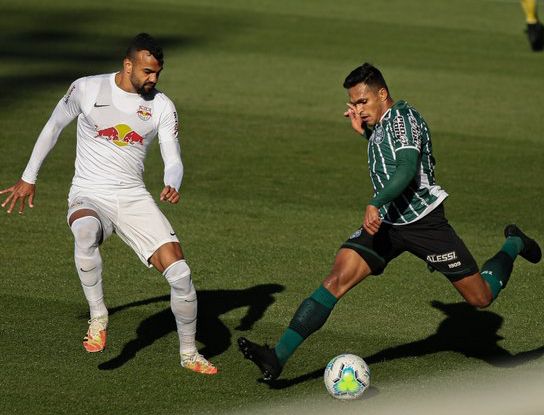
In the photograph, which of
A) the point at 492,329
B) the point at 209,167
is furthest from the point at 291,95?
the point at 492,329

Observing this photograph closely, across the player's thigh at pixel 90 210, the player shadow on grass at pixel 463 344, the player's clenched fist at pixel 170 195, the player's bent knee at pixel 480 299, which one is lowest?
the player shadow on grass at pixel 463 344

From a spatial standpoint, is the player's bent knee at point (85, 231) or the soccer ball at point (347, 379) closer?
the soccer ball at point (347, 379)

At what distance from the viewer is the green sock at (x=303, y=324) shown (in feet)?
28.5

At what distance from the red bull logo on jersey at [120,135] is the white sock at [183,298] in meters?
1.10

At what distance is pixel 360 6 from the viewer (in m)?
29.2

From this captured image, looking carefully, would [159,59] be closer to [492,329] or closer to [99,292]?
[99,292]

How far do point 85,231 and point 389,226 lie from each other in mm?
2328

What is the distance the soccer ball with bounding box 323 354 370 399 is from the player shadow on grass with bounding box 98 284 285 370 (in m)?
1.38

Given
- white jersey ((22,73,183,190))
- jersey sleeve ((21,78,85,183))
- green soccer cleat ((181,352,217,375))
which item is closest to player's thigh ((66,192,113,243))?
white jersey ((22,73,183,190))

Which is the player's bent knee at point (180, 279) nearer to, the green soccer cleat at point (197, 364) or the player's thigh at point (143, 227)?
the player's thigh at point (143, 227)

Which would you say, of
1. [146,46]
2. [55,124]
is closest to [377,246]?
[146,46]

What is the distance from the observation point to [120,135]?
9375 mm

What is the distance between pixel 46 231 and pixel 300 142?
17.8 ft

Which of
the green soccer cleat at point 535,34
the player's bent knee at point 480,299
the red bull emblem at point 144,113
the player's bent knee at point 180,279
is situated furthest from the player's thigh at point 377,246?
the green soccer cleat at point 535,34
